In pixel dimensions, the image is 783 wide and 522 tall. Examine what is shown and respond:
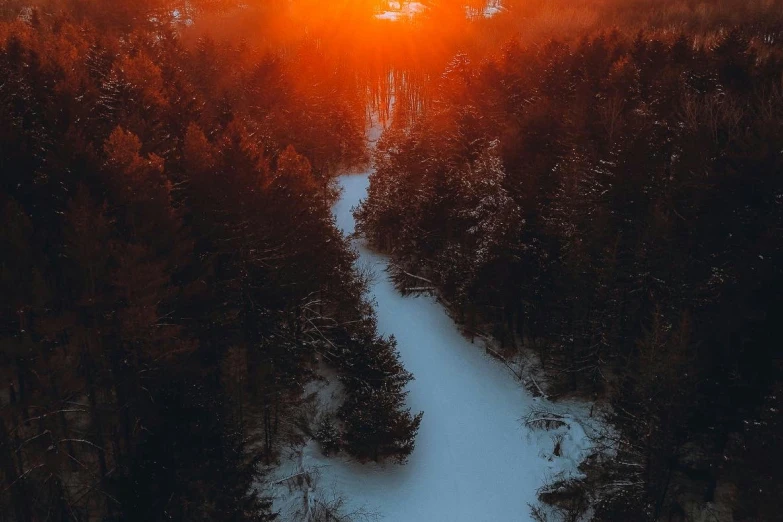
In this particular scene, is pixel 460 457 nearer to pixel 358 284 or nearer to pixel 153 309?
pixel 358 284

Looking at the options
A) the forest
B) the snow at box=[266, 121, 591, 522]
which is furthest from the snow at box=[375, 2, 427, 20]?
the snow at box=[266, 121, 591, 522]

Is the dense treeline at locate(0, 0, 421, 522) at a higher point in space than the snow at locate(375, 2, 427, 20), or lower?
lower

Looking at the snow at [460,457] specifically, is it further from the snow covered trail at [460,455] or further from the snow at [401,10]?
the snow at [401,10]

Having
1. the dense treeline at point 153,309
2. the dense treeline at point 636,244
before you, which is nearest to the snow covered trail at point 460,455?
the dense treeline at point 153,309

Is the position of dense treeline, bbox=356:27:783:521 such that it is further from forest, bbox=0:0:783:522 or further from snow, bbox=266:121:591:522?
snow, bbox=266:121:591:522

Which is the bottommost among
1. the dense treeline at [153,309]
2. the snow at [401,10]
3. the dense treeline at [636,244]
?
the dense treeline at [153,309]

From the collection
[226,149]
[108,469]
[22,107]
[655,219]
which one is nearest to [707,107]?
[655,219]
